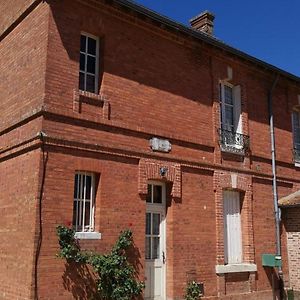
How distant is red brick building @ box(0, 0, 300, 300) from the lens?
31.8 feet

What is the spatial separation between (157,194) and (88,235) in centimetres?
262

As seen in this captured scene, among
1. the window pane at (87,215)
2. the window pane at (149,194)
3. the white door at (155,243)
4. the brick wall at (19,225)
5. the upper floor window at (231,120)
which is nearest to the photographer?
the brick wall at (19,225)

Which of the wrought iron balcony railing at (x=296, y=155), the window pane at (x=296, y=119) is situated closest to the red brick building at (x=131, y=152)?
the wrought iron balcony railing at (x=296, y=155)

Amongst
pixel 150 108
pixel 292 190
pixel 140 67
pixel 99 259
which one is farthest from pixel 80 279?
pixel 292 190

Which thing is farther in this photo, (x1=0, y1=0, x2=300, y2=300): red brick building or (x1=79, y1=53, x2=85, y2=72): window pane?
(x1=79, y1=53, x2=85, y2=72): window pane

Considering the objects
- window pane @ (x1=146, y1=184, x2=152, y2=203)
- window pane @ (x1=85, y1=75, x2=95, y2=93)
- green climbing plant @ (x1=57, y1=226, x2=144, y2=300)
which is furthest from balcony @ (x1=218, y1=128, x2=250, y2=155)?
green climbing plant @ (x1=57, y1=226, x2=144, y2=300)

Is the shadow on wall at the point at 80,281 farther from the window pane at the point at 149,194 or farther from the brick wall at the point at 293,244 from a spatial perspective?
the brick wall at the point at 293,244

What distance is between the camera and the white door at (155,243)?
11.3 metres

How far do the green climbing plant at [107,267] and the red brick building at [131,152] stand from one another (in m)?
0.21

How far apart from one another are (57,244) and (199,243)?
4.25 metres

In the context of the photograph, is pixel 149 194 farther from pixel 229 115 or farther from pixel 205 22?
pixel 205 22

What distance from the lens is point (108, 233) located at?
10.3 m

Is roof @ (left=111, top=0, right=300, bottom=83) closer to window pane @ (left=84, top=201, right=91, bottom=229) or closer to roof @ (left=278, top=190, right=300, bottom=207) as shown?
roof @ (left=278, top=190, right=300, bottom=207)

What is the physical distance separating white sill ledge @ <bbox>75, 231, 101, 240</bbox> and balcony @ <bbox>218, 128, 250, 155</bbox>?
16.5 ft
